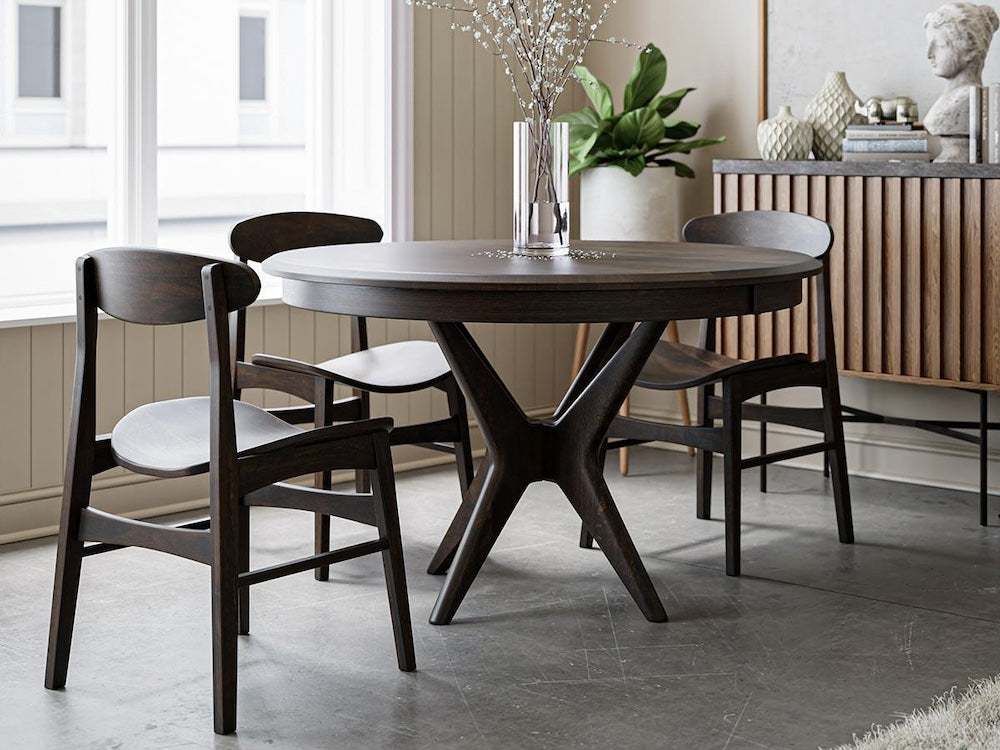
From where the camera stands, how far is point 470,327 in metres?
5.07

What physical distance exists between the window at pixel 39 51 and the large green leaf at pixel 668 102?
2.01 metres

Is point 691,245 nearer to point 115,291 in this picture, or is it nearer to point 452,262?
point 452,262

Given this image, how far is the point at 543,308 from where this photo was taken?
8.83 ft

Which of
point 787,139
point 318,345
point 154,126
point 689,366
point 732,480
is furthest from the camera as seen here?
point 318,345

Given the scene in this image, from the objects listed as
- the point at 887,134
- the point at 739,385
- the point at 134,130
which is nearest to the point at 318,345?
the point at 134,130

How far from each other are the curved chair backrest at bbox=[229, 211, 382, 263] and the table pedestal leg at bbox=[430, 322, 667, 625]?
2.86ft

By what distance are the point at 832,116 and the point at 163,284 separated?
270 cm

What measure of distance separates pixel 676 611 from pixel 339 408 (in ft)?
3.31

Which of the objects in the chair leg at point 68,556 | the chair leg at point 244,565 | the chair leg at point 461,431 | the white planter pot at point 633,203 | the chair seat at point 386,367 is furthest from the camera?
the white planter pot at point 633,203

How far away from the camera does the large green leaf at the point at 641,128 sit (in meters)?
4.69

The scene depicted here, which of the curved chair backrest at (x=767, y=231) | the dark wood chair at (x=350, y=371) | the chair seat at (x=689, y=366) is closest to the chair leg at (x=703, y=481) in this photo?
the chair seat at (x=689, y=366)

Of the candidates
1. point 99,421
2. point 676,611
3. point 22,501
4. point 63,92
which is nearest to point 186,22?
point 63,92

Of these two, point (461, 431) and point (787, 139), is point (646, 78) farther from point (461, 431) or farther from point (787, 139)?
point (461, 431)

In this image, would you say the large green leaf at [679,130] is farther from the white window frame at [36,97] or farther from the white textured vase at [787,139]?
the white window frame at [36,97]
